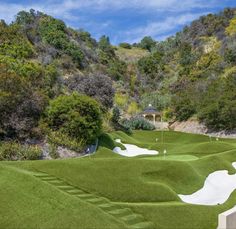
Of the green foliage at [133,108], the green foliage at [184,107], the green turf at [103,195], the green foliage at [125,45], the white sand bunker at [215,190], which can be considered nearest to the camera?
the green turf at [103,195]

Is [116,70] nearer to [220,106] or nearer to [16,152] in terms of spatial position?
[220,106]

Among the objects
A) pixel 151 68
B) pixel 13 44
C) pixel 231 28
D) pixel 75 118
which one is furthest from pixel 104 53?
pixel 75 118

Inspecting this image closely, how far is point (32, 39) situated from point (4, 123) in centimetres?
3989

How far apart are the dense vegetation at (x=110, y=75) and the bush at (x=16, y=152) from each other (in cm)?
161

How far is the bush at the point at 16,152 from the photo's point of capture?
27.2m

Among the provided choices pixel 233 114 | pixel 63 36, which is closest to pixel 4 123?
pixel 233 114

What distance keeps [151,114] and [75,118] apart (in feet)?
138

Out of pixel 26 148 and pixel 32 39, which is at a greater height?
pixel 32 39

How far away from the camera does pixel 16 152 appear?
27.7 m

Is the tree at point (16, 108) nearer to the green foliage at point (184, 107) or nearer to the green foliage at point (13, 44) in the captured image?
the green foliage at point (13, 44)

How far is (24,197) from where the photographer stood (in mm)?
15938

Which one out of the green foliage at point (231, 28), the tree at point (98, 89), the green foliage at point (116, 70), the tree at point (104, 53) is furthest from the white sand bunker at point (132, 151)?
the green foliage at point (231, 28)

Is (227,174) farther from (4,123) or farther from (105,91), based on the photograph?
(105,91)

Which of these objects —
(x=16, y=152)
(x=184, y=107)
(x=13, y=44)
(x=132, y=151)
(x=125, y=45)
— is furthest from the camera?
(x=125, y=45)
